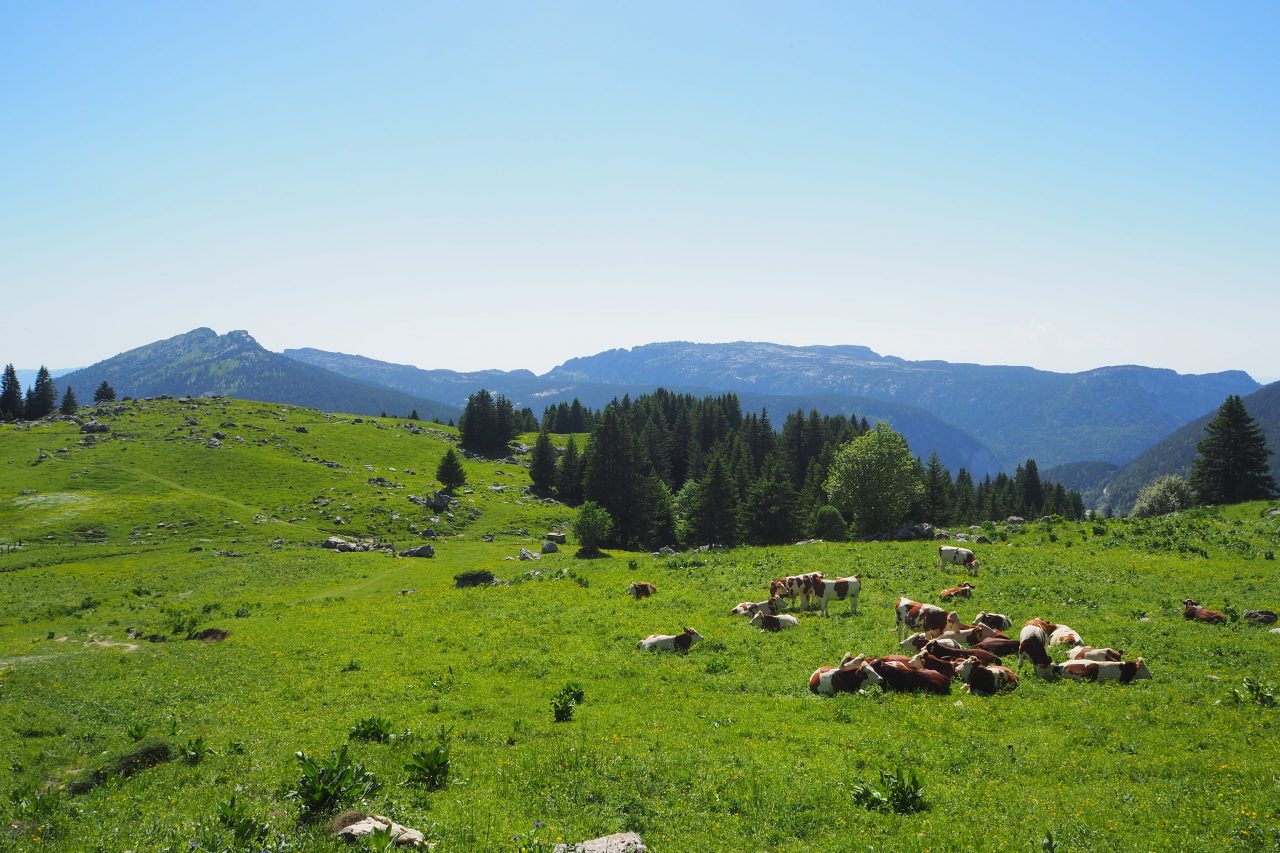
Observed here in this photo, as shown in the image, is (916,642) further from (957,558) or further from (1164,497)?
(1164,497)

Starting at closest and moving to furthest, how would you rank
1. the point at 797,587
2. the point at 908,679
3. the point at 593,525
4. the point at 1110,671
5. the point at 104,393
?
the point at 1110,671, the point at 908,679, the point at 797,587, the point at 593,525, the point at 104,393

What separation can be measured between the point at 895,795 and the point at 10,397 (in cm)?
18878

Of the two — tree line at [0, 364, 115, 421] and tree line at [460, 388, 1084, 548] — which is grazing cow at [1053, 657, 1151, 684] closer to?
tree line at [460, 388, 1084, 548]

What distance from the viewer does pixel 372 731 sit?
16.3 meters

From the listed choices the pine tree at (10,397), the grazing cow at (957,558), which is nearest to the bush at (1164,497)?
the grazing cow at (957,558)

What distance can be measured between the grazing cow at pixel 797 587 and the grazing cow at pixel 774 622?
108 inches

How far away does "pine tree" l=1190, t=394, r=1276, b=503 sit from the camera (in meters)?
80.5

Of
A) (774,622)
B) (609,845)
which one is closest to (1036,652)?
(774,622)

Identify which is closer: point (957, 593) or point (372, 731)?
point (372, 731)

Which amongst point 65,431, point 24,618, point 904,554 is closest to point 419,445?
point 65,431

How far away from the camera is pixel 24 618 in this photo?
39.9 meters

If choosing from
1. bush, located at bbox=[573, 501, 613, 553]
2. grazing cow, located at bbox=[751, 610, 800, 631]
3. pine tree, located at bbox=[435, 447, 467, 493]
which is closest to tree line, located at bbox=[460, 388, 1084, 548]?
bush, located at bbox=[573, 501, 613, 553]

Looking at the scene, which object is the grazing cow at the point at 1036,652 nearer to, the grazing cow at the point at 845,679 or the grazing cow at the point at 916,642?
the grazing cow at the point at 916,642

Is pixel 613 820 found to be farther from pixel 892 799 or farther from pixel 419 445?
pixel 419 445
